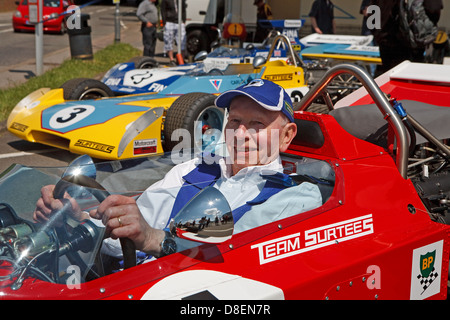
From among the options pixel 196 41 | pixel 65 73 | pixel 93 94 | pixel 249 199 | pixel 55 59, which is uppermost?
pixel 249 199

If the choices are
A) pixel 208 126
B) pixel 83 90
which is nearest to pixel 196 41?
pixel 83 90

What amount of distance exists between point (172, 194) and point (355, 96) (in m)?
2.30

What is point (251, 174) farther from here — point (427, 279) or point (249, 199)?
point (427, 279)

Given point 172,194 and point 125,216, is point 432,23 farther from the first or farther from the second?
point 125,216

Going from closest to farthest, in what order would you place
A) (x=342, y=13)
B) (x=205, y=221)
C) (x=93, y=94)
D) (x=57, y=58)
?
(x=205, y=221) < (x=93, y=94) < (x=57, y=58) < (x=342, y=13)

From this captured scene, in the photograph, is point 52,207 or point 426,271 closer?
point 52,207

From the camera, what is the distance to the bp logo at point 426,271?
241 cm

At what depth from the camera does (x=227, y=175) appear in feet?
8.13

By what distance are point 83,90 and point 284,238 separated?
203 inches

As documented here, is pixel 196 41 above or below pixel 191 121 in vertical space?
below

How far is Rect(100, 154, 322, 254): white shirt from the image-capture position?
217cm

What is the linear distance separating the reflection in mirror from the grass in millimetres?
6269

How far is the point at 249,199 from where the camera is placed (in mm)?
2244
